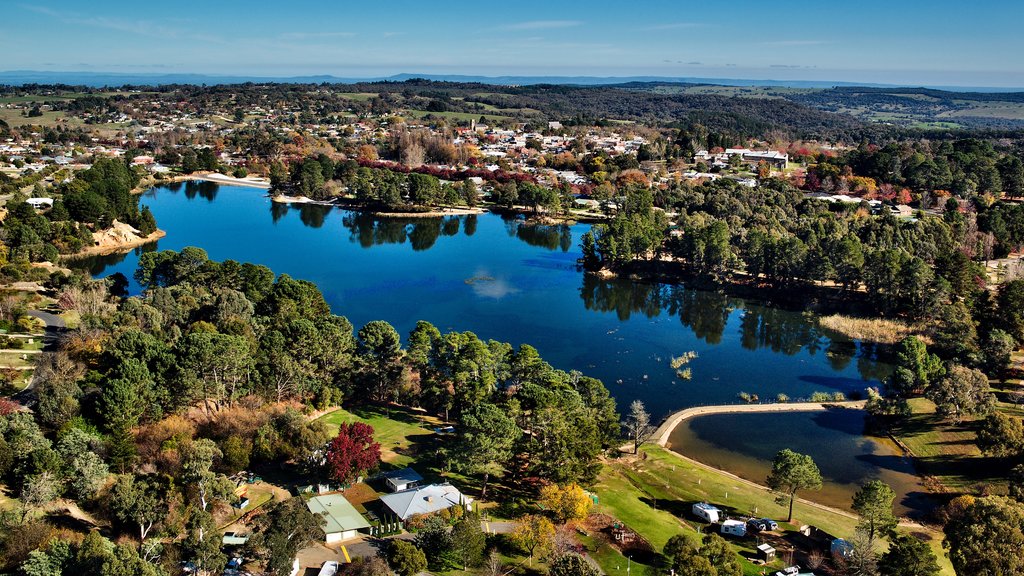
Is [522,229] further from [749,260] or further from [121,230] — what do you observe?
[121,230]

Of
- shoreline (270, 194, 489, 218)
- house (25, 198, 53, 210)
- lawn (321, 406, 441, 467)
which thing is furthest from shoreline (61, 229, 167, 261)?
lawn (321, 406, 441, 467)

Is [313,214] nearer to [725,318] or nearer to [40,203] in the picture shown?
[40,203]

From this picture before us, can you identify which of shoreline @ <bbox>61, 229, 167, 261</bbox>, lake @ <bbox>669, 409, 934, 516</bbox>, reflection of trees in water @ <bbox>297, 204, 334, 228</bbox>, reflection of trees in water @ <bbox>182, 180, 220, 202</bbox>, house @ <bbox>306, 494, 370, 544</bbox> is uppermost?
reflection of trees in water @ <bbox>182, 180, 220, 202</bbox>

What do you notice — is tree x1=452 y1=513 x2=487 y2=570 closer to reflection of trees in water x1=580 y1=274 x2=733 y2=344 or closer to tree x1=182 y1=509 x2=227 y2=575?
tree x1=182 y1=509 x2=227 y2=575

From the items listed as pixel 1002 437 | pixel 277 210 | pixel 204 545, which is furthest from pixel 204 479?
pixel 277 210

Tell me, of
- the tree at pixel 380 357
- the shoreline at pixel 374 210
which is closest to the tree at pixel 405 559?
the tree at pixel 380 357

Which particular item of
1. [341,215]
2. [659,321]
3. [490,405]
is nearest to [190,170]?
[341,215]
